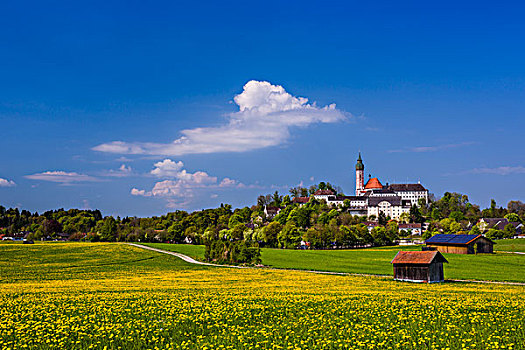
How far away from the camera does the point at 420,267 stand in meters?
52.4

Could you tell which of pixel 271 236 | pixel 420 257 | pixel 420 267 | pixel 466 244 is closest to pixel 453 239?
pixel 466 244

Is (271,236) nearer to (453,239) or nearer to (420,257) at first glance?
(453,239)

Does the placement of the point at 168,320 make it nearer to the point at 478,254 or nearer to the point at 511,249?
the point at 478,254

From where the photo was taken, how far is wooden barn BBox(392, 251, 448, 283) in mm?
51969

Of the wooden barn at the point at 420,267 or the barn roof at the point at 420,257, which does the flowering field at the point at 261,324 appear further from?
the barn roof at the point at 420,257

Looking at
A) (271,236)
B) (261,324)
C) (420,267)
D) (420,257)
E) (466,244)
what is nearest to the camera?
(261,324)

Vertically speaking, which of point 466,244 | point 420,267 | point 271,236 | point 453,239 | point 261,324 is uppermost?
point 453,239

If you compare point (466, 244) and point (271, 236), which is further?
point (271, 236)

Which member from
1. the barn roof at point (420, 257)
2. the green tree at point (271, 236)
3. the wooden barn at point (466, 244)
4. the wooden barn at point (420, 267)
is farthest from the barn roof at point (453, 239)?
the green tree at point (271, 236)

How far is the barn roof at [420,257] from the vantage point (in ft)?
172

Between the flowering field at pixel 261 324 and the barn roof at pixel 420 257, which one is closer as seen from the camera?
the flowering field at pixel 261 324

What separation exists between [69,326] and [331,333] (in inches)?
431

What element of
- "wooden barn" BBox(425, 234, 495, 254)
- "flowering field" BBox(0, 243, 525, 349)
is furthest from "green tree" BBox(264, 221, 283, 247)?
"flowering field" BBox(0, 243, 525, 349)

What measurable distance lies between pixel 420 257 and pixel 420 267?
1.28 m
